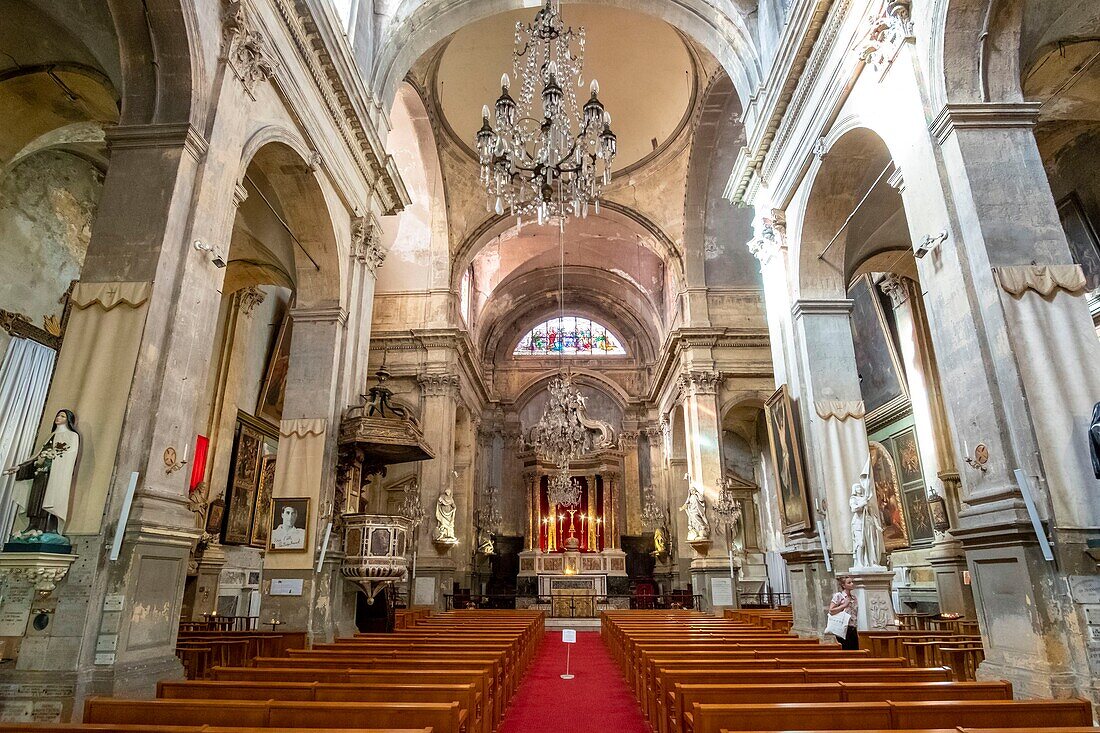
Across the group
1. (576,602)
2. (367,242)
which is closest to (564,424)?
(576,602)

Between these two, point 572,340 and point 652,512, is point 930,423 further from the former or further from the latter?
point 572,340

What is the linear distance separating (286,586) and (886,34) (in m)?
9.48

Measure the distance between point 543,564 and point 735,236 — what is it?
40.6ft

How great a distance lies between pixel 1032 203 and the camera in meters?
5.41

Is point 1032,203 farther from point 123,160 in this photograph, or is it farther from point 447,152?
point 447,152

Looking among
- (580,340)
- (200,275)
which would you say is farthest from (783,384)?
(580,340)

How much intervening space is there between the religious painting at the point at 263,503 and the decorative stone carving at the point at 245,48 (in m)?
9.71

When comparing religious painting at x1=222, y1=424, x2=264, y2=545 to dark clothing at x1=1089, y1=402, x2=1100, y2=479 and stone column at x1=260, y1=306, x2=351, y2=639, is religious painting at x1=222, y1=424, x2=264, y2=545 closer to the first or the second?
stone column at x1=260, y1=306, x2=351, y2=639

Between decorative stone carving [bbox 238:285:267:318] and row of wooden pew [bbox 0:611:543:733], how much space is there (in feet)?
32.9

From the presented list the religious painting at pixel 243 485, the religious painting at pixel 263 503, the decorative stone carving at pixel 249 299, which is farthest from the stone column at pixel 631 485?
the decorative stone carving at pixel 249 299

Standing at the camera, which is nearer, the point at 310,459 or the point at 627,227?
the point at 310,459

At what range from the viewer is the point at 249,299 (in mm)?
14086

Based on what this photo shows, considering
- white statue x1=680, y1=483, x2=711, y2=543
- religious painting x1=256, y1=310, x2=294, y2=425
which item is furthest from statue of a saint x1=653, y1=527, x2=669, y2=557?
religious painting x1=256, y1=310, x2=294, y2=425

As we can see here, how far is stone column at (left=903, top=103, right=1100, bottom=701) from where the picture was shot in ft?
14.8
